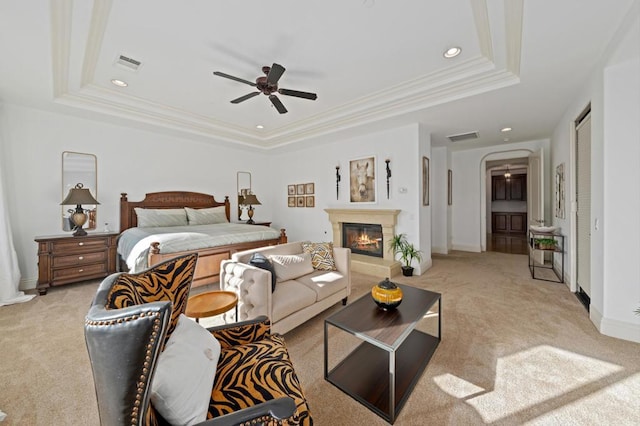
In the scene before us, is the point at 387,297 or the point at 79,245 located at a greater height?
the point at 79,245

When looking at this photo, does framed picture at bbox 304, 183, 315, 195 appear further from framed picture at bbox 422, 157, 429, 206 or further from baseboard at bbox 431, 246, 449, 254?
baseboard at bbox 431, 246, 449, 254

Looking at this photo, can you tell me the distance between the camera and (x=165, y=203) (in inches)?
193

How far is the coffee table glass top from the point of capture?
1.57 m

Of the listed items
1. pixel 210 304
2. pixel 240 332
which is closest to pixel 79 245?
pixel 210 304

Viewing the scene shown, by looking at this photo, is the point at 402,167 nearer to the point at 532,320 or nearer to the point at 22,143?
the point at 532,320

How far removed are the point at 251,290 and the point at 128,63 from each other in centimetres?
297

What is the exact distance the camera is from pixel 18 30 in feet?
6.84

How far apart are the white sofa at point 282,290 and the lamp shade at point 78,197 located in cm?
298

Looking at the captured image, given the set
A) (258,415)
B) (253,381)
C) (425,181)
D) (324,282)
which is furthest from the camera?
(425,181)

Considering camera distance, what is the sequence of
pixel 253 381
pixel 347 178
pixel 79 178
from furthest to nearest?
pixel 347 178, pixel 79 178, pixel 253 381

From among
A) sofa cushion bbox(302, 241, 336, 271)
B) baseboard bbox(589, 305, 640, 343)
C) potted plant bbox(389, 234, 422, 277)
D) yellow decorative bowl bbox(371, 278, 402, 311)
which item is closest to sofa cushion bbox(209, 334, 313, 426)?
yellow decorative bowl bbox(371, 278, 402, 311)

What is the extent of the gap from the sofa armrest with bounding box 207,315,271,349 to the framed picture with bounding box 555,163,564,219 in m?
5.05

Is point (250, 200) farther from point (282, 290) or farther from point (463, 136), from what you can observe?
point (463, 136)

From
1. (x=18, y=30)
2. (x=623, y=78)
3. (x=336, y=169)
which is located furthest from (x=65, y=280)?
(x=623, y=78)
